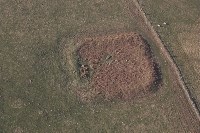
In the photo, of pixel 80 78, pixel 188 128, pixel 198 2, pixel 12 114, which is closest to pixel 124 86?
pixel 80 78

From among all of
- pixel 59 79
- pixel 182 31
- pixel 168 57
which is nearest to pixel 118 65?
pixel 168 57

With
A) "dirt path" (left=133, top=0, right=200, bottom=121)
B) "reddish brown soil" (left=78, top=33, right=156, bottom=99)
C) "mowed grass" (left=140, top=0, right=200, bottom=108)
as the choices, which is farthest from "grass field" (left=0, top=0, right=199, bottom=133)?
"mowed grass" (left=140, top=0, right=200, bottom=108)

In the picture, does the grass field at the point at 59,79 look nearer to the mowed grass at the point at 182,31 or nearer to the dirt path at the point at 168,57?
the dirt path at the point at 168,57

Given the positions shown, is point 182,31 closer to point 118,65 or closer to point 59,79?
point 118,65

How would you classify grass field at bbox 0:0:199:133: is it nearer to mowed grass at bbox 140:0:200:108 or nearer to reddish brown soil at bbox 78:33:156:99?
reddish brown soil at bbox 78:33:156:99

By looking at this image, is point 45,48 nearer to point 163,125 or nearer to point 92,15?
point 92,15

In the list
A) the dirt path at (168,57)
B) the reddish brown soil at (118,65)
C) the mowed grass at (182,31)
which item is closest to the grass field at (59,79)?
the dirt path at (168,57)
